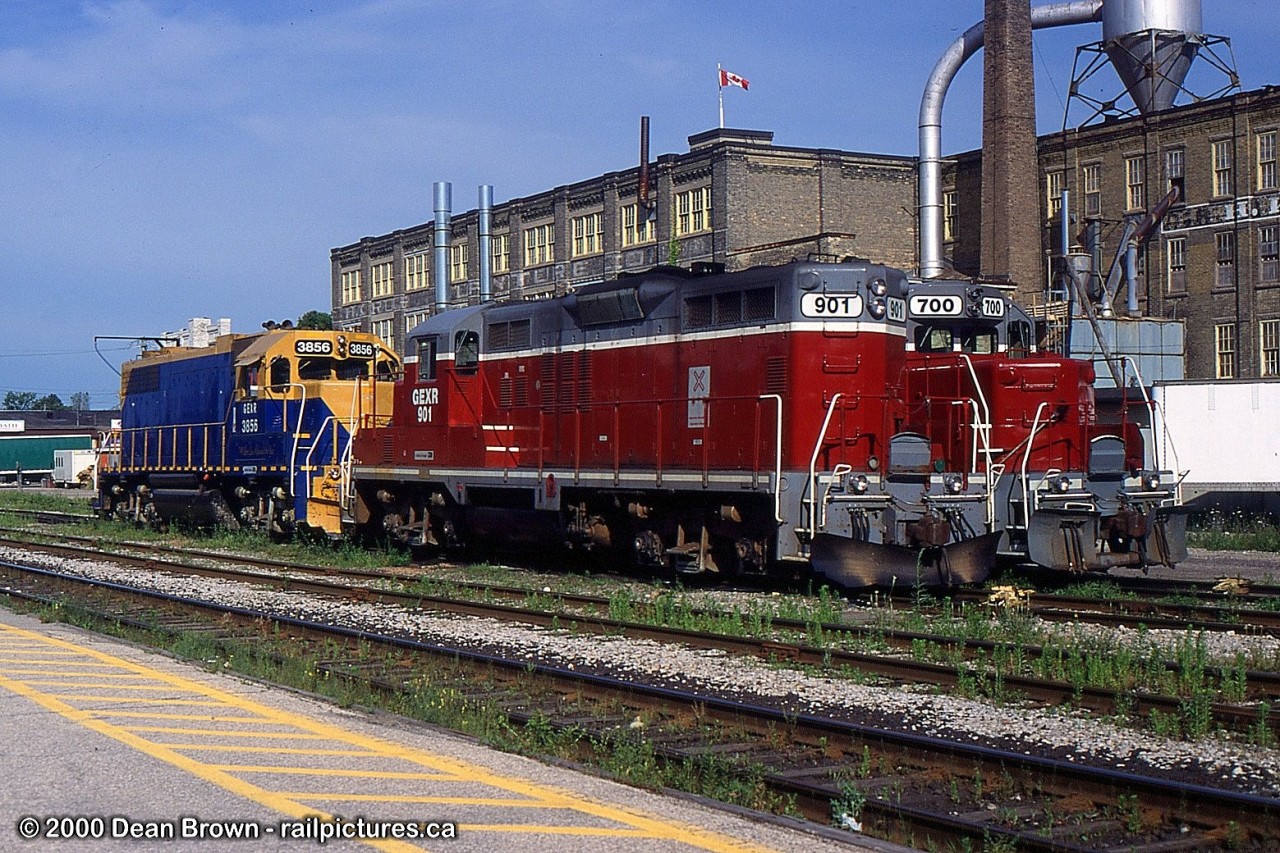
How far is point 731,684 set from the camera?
9.80 meters

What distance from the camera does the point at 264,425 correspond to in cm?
2317

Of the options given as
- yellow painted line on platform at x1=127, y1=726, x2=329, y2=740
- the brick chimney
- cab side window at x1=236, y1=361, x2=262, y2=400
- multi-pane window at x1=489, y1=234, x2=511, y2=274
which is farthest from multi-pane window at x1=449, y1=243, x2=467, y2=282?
yellow painted line on platform at x1=127, y1=726, x2=329, y2=740

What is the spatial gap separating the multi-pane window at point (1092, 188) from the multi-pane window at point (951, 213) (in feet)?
14.9

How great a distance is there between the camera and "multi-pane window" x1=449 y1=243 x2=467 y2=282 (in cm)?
5566

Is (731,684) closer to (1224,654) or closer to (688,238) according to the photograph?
(1224,654)

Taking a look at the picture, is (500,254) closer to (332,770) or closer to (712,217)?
(712,217)

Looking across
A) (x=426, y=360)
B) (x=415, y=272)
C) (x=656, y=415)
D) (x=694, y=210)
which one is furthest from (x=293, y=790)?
(x=415, y=272)

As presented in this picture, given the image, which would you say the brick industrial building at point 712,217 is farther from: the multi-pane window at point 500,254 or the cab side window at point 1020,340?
the cab side window at point 1020,340

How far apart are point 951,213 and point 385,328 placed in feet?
87.2

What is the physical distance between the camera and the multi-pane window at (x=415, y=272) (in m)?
58.1

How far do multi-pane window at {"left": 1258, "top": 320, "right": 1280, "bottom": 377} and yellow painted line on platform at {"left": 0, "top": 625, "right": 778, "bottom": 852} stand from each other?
3586cm

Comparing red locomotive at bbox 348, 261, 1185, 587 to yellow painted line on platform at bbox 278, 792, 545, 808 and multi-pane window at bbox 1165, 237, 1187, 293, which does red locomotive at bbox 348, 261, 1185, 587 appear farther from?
multi-pane window at bbox 1165, 237, 1187, 293

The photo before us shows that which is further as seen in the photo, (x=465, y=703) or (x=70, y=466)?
(x=70, y=466)

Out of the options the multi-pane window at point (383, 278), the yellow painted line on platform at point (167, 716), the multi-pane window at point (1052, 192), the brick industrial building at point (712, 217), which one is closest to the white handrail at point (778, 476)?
the yellow painted line on platform at point (167, 716)
